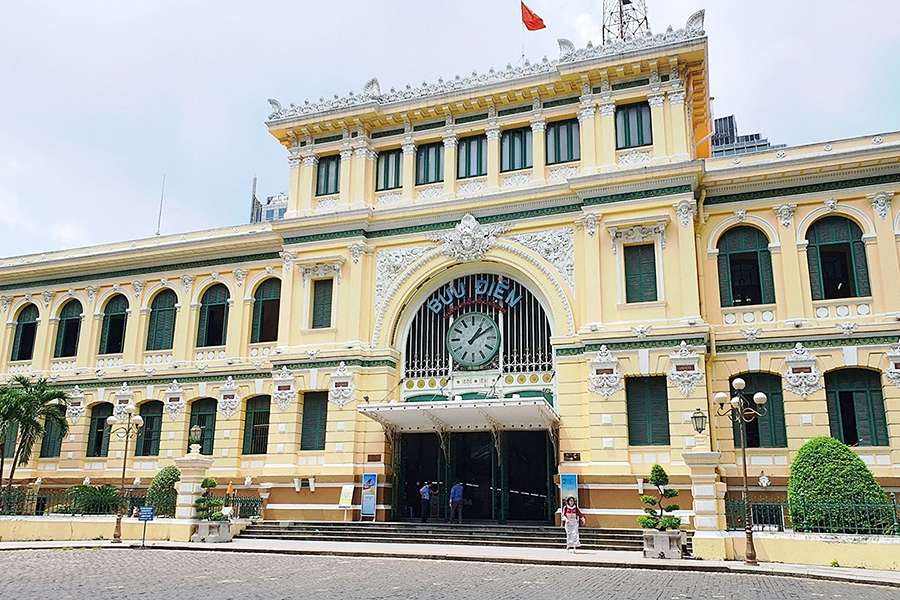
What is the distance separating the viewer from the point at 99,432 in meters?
32.8

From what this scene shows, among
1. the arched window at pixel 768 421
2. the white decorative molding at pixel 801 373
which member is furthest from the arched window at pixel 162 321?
the white decorative molding at pixel 801 373

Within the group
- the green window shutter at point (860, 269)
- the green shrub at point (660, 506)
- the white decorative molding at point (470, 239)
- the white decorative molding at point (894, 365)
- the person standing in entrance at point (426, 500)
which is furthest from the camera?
the white decorative molding at point (470, 239)

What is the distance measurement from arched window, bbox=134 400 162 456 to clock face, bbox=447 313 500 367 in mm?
13093

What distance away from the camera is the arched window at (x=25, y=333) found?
3519 centimetres

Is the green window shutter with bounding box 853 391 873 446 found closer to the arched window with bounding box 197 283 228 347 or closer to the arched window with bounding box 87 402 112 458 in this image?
the arched window with bounding box 197 283 228 347

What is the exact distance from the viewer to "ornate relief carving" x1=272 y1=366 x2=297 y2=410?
28.1 meters

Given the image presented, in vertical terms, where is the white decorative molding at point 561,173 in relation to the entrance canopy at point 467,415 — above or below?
above

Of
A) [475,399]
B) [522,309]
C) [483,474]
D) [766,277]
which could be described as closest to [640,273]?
[766,277]

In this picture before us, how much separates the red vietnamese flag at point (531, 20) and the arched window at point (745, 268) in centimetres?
1002

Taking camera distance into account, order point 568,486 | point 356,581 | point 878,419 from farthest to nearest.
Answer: point 568,486, point 878,419, point 356,581

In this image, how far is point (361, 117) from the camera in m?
29.7

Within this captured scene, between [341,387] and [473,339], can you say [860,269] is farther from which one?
[341,387]

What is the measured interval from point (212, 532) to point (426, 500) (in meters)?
6.97

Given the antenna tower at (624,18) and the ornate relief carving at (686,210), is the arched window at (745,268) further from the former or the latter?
the antenna tower at (624,18)
